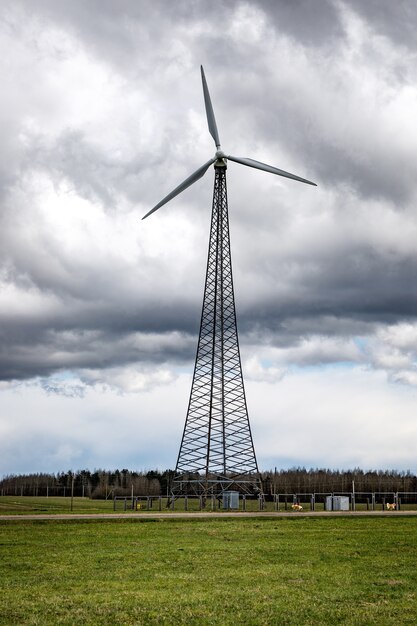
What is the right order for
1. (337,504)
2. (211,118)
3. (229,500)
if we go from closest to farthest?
(229,500)
(337,504)
(211,118)

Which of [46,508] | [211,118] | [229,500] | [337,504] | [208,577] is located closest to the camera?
[208,577]

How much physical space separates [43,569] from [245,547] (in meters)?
A: 7.88

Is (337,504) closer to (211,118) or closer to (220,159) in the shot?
(220,159)

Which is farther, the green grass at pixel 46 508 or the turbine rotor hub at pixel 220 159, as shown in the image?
the turbine rotor hub at pixel 220 159

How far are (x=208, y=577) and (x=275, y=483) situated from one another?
4669 centimetres

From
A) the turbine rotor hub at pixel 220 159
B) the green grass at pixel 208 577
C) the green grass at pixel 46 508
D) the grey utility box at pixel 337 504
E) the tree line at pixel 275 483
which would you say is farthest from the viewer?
the tree line at pixel 275 483

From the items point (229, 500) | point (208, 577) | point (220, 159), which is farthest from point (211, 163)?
point (208, 577)

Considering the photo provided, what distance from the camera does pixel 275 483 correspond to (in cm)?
6412

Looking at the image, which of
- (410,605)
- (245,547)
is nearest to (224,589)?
(410,605)

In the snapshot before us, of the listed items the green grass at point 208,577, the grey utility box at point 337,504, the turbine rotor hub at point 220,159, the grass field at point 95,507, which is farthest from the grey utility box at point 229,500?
the turbine rotor hub at point 220,159

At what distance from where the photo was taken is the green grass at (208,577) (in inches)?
560

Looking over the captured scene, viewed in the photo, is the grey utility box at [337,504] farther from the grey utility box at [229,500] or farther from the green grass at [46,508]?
the green grass at [46,508]

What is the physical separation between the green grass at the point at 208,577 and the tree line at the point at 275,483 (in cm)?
2563

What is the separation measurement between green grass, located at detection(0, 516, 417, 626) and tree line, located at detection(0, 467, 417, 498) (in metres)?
25.6
